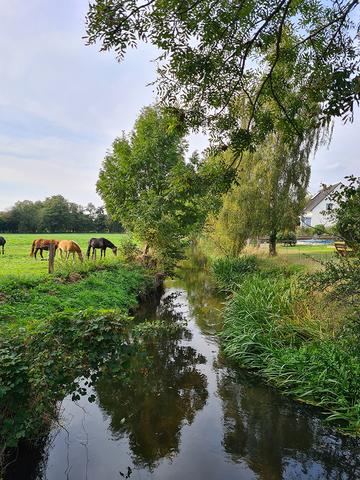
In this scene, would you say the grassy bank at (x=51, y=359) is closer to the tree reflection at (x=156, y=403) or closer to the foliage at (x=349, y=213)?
the tree reflection at (x=156, y=403)

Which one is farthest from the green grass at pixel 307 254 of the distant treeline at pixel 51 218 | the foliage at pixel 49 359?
the distant treeline at pixel 51 218

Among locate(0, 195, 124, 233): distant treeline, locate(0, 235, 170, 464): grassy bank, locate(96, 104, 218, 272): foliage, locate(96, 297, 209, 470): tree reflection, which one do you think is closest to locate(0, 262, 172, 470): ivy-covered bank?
locate(0, 235, 170, 464): grassy bank

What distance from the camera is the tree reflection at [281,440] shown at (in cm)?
349

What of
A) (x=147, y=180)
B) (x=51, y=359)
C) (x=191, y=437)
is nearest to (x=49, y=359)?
(x=51, y=359)

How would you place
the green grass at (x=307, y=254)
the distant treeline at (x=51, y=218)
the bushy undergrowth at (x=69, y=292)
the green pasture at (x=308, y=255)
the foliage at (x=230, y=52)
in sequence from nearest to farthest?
→ 1. the foliage at (x=230, y=52)
2. the bushy undergrowth at (x=69, y=292)
3. the green pasture at (x=308, y=255)
4. the green grass at (x=307, y=254)
5. the distant treeline at (x=51, y=218)

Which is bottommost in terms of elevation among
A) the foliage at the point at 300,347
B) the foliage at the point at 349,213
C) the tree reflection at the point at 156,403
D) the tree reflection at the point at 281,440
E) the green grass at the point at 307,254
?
the tree reflection at the point at 156,403

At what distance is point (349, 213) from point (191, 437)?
3.77 metres

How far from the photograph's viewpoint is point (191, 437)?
162 inches

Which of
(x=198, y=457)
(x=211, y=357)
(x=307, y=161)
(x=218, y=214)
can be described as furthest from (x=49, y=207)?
(x=198, y=457)

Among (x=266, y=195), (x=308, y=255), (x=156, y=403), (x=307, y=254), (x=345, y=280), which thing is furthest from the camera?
(x=266, y=195)

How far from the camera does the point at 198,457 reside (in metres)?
3.75

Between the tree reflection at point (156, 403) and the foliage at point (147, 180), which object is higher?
the foliage at point (147, 180)

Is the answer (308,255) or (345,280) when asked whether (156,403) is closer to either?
A: (345,280)

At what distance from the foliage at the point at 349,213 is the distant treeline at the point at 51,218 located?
25.0m
